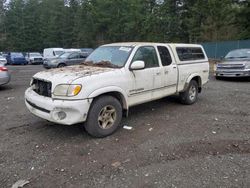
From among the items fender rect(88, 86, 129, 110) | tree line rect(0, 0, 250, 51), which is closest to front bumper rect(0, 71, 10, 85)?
fender rect(88, 86, 129, 110)

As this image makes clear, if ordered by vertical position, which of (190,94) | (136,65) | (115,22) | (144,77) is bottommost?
(190,94)

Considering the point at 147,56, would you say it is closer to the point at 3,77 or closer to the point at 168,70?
the point at 168,70

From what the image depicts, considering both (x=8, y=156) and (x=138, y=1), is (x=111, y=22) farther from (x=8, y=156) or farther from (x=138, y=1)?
(x=8, y=156)

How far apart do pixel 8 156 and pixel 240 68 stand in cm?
1080

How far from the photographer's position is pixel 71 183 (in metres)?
3.12

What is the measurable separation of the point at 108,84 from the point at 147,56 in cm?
149

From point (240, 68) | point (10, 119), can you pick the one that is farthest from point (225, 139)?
point (240, 68)

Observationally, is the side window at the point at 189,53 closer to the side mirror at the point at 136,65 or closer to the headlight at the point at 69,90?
the side mirror at the point at 136,65

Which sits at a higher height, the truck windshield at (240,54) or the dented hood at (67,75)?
the truck windshield at (240,54)

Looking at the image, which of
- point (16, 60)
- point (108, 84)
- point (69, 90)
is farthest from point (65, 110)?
point (16, 60)

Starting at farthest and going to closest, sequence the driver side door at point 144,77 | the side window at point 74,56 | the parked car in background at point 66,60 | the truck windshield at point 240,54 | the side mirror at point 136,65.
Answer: the side window at point 74,56 → the parked car in background at point 66,60 → the truck windshield at point 240,54 → the driver side door at point 144,77 → the side mirror at point 136,65

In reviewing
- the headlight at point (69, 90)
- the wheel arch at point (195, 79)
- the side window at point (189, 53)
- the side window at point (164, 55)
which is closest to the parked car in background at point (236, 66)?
the side window at point (189, 53)

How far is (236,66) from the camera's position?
37.8ft

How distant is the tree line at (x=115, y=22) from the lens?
94.4 ft
